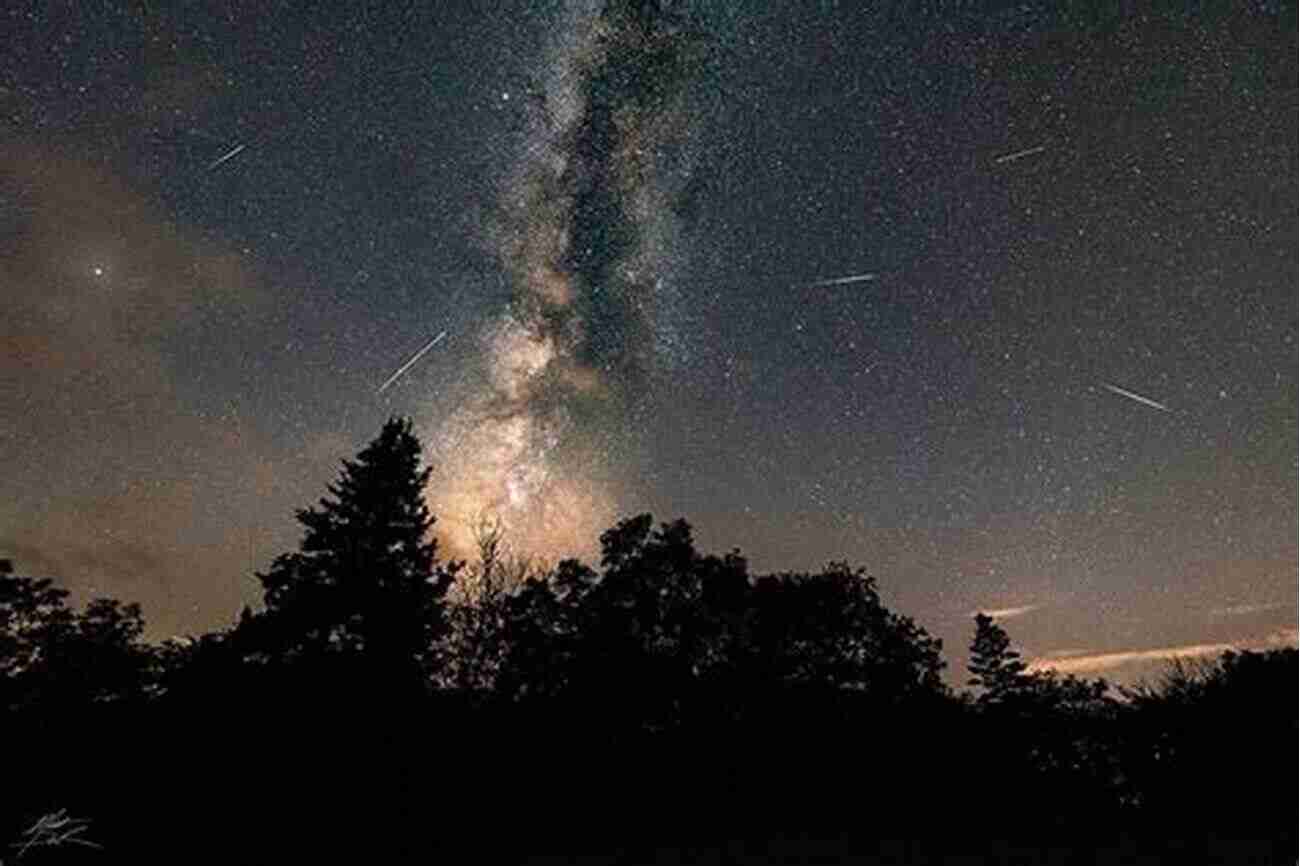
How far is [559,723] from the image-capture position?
29.2 meters

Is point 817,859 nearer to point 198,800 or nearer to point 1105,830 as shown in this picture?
point 1105,830

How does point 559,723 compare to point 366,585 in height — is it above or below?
below

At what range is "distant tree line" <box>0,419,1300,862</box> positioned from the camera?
70.5 ft

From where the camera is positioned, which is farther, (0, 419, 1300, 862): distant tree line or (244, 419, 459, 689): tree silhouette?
(244, 419, 459, 689): tree silhouette

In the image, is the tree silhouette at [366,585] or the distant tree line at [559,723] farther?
the tree silhouette at [366,585]

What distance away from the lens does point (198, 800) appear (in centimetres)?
2141

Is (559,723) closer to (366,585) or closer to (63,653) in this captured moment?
(366,585)

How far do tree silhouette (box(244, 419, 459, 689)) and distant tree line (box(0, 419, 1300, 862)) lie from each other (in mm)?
71

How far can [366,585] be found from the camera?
27.2 meters

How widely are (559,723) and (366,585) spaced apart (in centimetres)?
773

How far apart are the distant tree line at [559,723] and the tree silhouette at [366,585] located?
0.07 meters

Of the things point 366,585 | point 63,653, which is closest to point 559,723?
point 366,585

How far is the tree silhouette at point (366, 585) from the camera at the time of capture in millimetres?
26234

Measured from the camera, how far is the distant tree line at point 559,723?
21500mm
